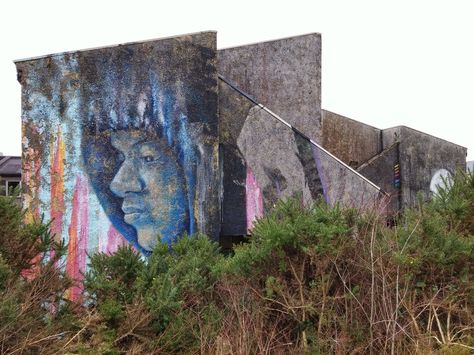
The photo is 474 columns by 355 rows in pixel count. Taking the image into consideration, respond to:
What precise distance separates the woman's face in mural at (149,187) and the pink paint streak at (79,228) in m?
0.53

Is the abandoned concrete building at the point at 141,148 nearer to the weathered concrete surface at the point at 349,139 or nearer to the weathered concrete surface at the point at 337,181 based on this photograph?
the weathered concrete surface at the point at 337,181

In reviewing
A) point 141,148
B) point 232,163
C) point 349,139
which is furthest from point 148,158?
point 349,139

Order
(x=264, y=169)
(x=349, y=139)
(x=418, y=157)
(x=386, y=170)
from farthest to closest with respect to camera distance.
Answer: (x=418, y=157), (x=349, y=139), (x=386, y=170), (x=264, y=169)

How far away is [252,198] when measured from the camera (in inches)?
452

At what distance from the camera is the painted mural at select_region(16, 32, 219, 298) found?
1093cm

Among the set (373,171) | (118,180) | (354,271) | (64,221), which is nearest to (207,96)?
(118,180)

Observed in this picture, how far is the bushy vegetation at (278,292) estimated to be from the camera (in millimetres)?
6941

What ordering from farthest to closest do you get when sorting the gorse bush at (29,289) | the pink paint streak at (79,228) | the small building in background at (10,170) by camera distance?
the small building in background at (10,170) < the pink paint streak at (79,228) < the gorse bush at (29,289)

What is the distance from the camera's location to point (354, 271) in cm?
758

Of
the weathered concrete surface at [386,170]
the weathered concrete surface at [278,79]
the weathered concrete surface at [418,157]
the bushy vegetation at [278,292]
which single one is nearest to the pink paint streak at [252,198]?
the weathered concrete surface at [278,79]

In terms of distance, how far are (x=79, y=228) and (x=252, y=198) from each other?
3.03 m

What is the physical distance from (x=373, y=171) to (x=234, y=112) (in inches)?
243

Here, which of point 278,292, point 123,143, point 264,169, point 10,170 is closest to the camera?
point 278,292

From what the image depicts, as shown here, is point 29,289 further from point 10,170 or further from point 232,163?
point 10,170
